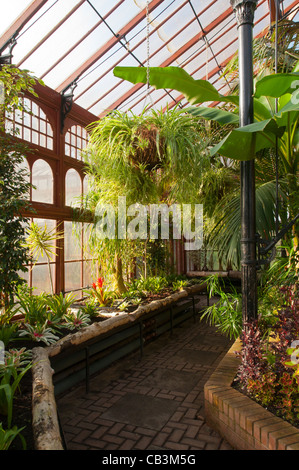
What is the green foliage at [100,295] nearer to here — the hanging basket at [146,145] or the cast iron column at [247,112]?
the hanging basket at [146,145]

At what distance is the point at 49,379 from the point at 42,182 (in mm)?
3530

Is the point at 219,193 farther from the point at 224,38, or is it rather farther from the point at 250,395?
the point at 250,395

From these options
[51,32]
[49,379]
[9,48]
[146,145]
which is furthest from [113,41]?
[49,379]

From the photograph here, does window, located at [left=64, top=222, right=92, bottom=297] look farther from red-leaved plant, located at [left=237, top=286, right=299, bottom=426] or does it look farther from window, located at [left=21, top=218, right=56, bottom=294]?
red-leaved plant, located at [left=237, top=286, right=299, bottom=426]

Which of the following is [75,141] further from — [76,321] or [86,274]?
[76,321]

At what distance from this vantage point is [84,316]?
12.6ft

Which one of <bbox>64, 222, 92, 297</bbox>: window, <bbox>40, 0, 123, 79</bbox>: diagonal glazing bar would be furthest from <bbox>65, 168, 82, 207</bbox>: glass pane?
<bbox>40, 0, 123, 79</bbox>: diagonal glazing bar

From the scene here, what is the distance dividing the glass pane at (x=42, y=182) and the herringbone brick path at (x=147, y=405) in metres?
2.67

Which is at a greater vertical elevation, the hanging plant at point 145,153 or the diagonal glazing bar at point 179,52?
the diagonal glazing bar at point 179,52

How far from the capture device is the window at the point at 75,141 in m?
5.83

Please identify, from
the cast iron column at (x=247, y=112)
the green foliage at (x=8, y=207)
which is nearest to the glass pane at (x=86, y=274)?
the green foliage at (x=8, y=207)

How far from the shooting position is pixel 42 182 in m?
5.23

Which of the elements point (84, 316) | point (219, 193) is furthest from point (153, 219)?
point (219, 193)

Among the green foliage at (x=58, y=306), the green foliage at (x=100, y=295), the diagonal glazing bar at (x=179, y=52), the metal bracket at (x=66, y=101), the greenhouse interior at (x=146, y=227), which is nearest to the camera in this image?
the greenhouse interior at (x=146, y=227)
